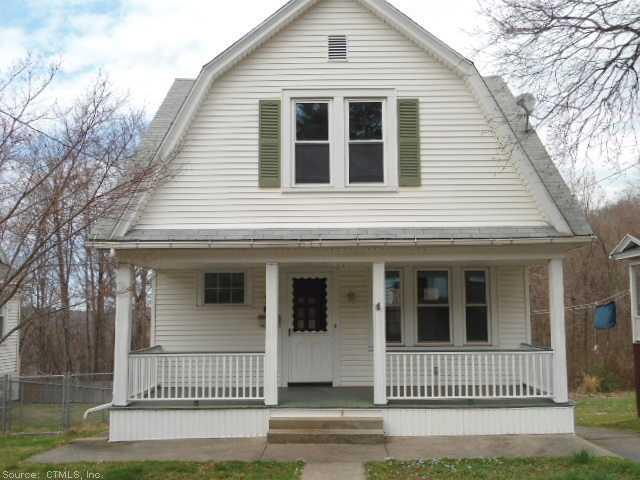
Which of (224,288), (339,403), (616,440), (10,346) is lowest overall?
(616,440)

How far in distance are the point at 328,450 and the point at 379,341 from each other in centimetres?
186

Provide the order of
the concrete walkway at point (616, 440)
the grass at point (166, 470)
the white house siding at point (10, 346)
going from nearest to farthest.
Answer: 1. the grass at point (166, 470)
2. the concrete walkway at point (616, 440)
3. the white house siding at point (10, 346)

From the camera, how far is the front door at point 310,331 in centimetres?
1103

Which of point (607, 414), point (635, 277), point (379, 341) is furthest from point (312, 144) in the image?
point (607, 414)

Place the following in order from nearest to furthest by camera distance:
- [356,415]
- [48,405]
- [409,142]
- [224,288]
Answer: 1. [356,415]
2. [409,142]
3. [224,288]
4. [48,405]

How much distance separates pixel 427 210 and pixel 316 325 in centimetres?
306

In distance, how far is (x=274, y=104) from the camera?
10.2 m

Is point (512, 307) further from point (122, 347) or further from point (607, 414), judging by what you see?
point (122, 347)

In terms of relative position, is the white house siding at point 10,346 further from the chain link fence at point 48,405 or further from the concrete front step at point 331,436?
the concrete front step at point 331,436

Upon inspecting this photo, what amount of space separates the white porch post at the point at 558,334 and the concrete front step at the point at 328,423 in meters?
2.80

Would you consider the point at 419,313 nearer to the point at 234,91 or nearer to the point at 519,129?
the point at 519,129

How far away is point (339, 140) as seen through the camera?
1016cm

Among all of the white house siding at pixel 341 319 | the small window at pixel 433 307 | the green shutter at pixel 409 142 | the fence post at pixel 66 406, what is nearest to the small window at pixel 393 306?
the white house siding at pixel 341 319

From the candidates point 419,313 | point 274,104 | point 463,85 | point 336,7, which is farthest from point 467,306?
point 336,7
